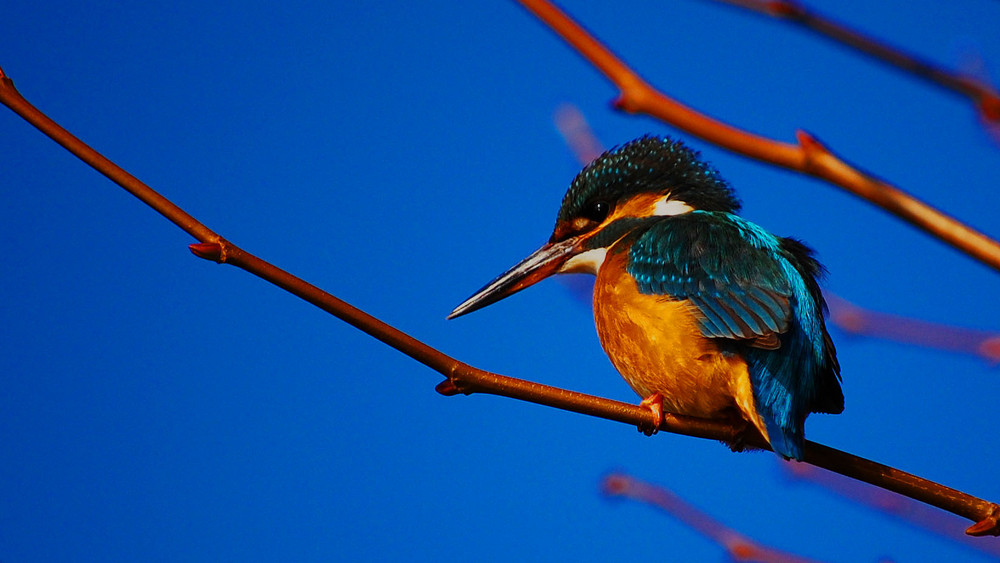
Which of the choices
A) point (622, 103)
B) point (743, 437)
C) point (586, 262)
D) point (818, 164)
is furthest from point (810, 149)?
point (586, 262)

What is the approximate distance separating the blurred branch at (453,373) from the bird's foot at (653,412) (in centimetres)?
2

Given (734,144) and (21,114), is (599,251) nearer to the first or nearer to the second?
(21,114)

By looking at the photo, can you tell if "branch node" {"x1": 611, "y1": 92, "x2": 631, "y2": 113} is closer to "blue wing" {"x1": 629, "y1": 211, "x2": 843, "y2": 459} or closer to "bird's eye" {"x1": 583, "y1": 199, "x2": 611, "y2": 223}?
"blue wing" {"x1": 629, "y1": 211, "x2": 843, "y2": 459}

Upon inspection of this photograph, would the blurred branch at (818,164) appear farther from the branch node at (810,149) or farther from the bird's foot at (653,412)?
the bird's foot at (653,412)

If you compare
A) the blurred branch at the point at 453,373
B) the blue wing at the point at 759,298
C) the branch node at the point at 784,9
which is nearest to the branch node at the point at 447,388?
the blurred branch at the point at 453,373

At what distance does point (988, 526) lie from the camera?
4.81ft

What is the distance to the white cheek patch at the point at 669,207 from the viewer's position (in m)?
2.33

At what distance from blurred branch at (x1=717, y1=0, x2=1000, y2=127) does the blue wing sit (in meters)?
1.14

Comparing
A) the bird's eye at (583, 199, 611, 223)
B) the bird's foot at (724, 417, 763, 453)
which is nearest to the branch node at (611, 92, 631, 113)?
the bird's foot at (724, 417, 763, 453)

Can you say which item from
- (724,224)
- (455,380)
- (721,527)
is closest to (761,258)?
(724,224)

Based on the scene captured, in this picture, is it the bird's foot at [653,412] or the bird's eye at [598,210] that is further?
the bird's eye at [598,210]

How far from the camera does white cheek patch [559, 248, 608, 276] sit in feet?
7.57

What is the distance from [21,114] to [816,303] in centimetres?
161

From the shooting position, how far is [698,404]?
6.16ft
